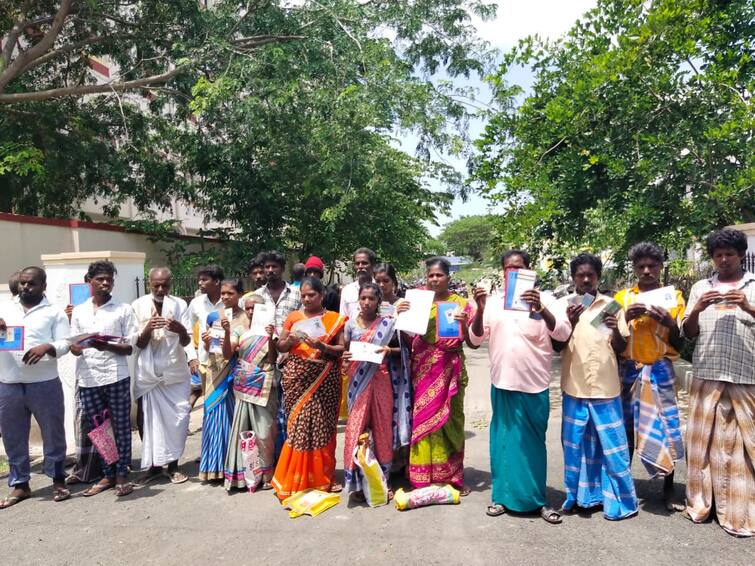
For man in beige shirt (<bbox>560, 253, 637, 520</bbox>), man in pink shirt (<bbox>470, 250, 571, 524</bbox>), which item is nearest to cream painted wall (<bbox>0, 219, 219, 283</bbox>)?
man in pink shirt (<bbox>470, 250, 571, 524</bbox>)

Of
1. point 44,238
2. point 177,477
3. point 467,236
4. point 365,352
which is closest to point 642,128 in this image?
point 365,352

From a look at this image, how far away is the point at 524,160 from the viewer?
25.7 feet

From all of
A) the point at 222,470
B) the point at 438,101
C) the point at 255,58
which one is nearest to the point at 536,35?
the point at 438,101

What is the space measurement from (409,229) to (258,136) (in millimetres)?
4047

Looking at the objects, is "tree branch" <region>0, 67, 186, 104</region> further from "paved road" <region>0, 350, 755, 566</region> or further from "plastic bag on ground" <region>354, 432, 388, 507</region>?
"plastic bag on ground" <region>354, 432, 388, 507</region>

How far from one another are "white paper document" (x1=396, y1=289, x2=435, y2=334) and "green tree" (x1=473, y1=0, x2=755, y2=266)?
3.92m

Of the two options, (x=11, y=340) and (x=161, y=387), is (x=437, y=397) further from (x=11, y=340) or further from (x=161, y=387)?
(x=11, y=340)

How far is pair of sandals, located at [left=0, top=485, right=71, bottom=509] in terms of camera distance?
432 cm

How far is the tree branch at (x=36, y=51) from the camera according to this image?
9945mm

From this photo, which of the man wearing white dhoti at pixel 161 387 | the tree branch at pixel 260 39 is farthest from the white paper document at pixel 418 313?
the tree branch at pixel 260 39

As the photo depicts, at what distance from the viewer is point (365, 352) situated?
155 inches

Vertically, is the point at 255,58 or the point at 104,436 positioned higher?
the point at 255,58

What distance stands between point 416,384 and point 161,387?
6.96ft

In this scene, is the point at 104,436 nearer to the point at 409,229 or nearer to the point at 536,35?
the point at 536,35
